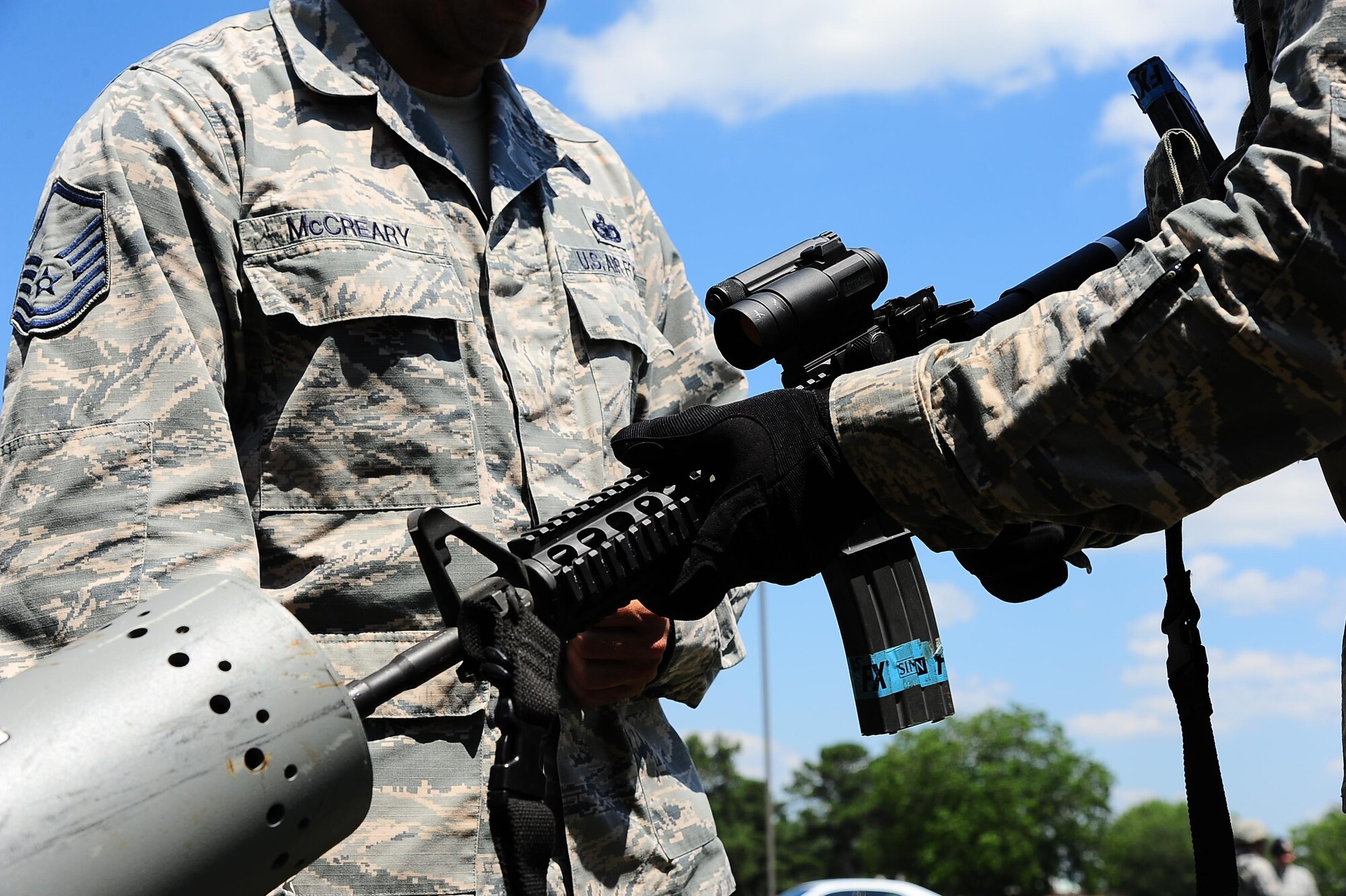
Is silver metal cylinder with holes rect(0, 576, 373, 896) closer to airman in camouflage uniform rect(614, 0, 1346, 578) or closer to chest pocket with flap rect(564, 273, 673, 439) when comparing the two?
airman in camouflage uniform rect(614, 0, 1346, 578)

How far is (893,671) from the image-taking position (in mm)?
3320

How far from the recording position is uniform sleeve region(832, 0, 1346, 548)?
6.68 ft

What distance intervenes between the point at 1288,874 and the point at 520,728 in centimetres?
1489

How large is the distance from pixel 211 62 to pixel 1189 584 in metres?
2.46

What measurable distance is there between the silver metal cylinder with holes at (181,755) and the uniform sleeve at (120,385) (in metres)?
0.48

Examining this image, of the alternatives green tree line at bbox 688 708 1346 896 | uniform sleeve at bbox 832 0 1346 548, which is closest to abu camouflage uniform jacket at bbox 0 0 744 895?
uniform sleeve at bbox 832 0 1346 548

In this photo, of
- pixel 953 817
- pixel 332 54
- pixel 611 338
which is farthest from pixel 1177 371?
pixel 953 817

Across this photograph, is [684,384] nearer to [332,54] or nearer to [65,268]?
[332,54]

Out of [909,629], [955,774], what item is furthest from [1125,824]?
[909,629]

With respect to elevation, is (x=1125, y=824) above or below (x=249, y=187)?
below

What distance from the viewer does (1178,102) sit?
10.3 ft

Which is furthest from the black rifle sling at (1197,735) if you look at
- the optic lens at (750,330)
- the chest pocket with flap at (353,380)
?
the chest pocket with flap at (353,380)

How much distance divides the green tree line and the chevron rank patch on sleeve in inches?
2706

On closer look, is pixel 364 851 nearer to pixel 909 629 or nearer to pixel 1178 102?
pixel 909 629
